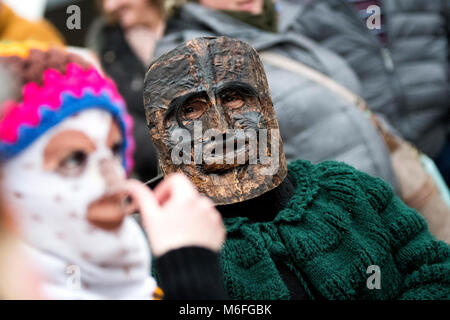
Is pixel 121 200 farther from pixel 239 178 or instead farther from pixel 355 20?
pixel 355 20

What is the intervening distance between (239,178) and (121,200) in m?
0.44

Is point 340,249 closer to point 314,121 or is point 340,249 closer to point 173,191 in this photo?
point 173,191

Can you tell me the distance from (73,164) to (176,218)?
0.21 metres

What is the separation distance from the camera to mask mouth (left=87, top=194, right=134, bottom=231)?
1.13 metres

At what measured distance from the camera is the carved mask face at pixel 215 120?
1.55m

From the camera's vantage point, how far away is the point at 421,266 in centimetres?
158

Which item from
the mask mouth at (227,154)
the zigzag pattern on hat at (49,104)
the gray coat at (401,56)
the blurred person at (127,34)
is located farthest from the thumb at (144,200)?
the gray coat at (401,56)

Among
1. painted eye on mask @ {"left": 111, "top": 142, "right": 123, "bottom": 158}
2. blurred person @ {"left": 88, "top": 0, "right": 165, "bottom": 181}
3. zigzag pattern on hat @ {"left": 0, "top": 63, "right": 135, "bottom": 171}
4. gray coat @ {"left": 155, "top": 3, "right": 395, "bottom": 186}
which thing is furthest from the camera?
blurred person @ {"left": 88, "top": 0, "right": 165, "bottom": 181}

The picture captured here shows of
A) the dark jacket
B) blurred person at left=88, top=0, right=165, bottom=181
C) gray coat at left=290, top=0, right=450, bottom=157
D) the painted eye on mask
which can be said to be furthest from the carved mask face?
gray coat at left=290, top=0, right=450, bottom=157

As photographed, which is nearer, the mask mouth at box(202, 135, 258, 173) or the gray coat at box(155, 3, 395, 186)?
the mask mouth at box(202, 135, 258, 173)

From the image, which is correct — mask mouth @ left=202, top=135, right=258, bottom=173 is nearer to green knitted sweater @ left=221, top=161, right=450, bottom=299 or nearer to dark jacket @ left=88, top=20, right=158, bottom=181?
green knitted sweater @ left=221, top=161, right=450, bottom=299

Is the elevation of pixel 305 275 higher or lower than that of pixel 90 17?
lower
